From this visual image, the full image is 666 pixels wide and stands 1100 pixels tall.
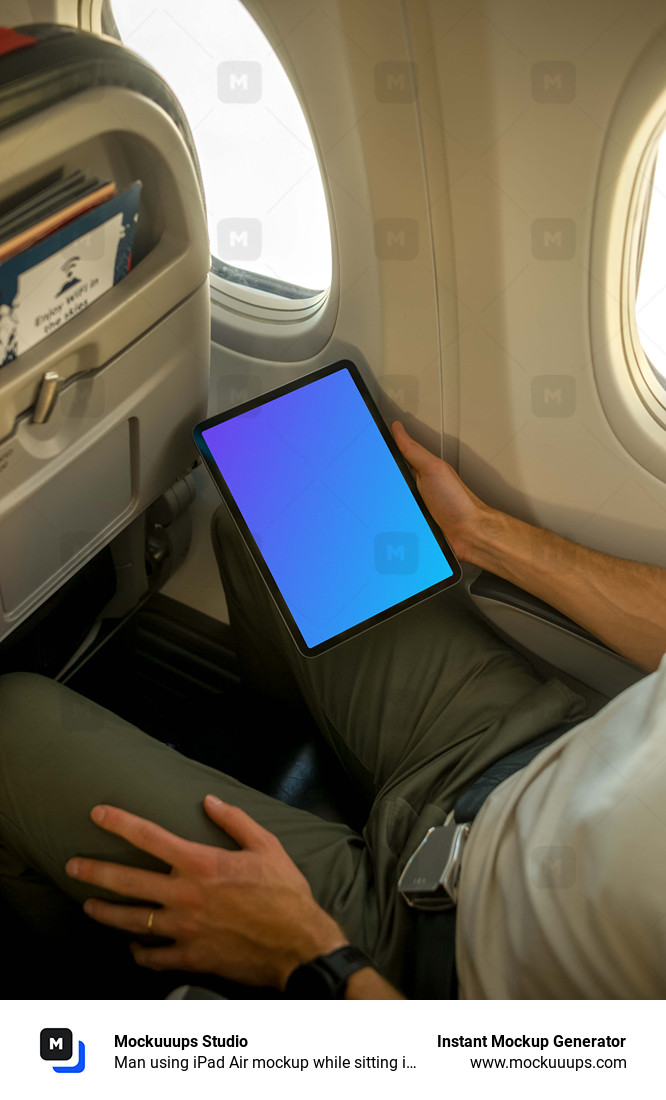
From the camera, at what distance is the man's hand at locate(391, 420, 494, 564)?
1385mm

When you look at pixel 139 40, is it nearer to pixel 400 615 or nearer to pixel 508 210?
pixel 508 210

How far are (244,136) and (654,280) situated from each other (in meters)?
0.80

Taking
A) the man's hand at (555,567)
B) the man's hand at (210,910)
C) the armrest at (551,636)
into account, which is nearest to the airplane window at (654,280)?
the man's hand at (555,567)

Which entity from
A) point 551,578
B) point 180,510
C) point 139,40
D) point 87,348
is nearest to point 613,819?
point 551,578

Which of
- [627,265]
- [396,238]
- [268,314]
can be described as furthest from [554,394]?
[268,314]

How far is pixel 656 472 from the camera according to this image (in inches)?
49.3

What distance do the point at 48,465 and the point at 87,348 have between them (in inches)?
6.2

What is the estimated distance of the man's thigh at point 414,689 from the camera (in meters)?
1.17

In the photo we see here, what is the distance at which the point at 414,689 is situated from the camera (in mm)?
1270

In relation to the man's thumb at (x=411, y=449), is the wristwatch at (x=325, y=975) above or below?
below

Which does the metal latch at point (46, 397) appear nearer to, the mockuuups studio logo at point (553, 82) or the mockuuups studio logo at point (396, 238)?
the mockuuups studio logo at point (396, 238)

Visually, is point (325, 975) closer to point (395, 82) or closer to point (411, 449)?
point (411, 449)

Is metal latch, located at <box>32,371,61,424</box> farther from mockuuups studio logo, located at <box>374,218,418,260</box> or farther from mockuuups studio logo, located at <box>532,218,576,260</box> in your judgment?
mockuuups studio logo, located at <box>532,218,576,260</box>
